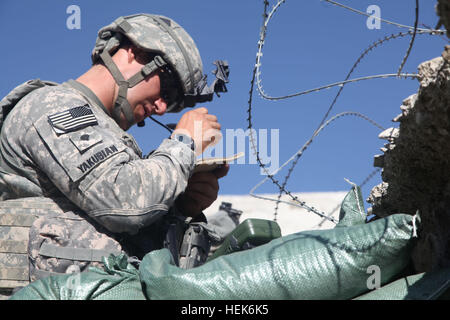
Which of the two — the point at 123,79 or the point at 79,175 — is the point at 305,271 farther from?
the point at 123,79

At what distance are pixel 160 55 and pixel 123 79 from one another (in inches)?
10.9

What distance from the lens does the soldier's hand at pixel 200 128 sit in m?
3.36

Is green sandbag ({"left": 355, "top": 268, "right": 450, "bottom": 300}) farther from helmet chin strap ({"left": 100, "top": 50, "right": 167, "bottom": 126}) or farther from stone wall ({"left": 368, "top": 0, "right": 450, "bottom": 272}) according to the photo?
helmet chin strap ({"left": 100, "top": 50, "right": 167, "bottom": 126})

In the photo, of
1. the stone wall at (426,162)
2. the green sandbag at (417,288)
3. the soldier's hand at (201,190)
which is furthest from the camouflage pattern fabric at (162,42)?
the green sandbag at (417,288)

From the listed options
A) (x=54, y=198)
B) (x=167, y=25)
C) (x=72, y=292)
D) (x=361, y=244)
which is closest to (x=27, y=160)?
(x=54, y=198)

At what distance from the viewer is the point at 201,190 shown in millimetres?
3492

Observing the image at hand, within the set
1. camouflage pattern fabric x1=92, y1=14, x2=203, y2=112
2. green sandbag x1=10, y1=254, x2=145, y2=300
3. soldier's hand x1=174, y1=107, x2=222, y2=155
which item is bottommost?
green sandbag x1=10, y1=254, x2=145, y2=300

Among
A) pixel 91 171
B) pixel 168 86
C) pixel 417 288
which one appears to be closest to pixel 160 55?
pixel 168 86

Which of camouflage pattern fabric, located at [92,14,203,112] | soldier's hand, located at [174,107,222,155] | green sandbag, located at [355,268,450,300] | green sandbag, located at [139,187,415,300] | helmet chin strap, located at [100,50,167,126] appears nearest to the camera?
green sandbag, located at [355,268,450,300]

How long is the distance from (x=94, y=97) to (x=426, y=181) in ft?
5.85

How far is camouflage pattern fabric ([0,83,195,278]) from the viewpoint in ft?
9.30

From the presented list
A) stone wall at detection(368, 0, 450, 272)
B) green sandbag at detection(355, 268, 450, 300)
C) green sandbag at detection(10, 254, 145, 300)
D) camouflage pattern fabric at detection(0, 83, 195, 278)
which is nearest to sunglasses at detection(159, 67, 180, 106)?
camouflage pattern fabric at detection(0, 83, 195, 278)

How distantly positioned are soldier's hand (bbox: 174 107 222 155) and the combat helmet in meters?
0.32
